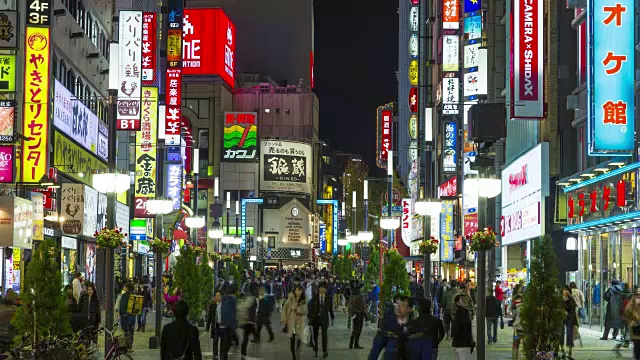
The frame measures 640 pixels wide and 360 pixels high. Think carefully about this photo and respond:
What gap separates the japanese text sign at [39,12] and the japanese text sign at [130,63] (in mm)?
10165

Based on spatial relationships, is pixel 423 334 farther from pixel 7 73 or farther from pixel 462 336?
pixel 7 73

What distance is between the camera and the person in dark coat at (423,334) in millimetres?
17156

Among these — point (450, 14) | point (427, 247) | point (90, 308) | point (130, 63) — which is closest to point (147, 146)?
point (130, 63)

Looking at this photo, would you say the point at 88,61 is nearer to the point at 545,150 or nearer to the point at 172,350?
the point at 545,150

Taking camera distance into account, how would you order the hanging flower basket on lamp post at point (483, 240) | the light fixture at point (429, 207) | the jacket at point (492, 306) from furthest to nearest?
the light fixture at point (429, 207) → the jacket at point (492, 306) → the hanging flower basket on lamp post at point (483, 240)

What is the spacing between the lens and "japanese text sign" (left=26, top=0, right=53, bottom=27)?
41.6 meters

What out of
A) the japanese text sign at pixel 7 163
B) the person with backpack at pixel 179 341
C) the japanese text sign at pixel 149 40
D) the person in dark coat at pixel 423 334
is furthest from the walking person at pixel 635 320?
the japanese text sign at pixel 149 40

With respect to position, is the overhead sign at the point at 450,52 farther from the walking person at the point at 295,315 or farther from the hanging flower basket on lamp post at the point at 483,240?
the hanging flower basket on lamp post at the point at 483,240

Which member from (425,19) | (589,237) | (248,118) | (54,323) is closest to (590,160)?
(589,237)

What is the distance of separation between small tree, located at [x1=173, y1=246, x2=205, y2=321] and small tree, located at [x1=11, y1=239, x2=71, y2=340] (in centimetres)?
1872

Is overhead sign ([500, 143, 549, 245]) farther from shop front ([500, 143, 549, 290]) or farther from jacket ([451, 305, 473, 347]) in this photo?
jacket ([451, 305, 473, 347])

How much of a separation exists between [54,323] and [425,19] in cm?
8178

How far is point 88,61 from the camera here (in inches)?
2429

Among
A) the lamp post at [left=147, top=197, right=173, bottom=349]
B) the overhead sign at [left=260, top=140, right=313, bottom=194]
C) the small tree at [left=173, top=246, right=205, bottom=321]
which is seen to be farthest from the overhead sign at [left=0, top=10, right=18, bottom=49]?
the overhead sign at [left=260, top=140, right=313, bottom=194]
